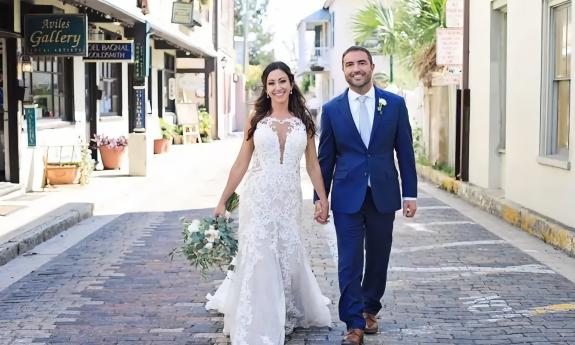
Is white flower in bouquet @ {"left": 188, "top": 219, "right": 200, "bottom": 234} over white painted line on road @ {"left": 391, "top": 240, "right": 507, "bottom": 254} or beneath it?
over

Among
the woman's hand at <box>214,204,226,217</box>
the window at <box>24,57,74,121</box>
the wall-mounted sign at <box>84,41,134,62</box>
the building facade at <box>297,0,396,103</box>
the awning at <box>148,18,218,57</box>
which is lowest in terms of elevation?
the woman's hand at <box>214,204,226,217</box>

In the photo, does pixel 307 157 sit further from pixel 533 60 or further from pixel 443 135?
pixel 443 135

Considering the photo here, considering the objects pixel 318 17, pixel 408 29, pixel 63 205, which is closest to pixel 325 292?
pixel 63 205

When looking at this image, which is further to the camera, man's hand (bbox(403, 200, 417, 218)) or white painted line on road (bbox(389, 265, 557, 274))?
white painted line on road (bbox(389, 265, 557, 274))

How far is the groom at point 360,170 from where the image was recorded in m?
5.64

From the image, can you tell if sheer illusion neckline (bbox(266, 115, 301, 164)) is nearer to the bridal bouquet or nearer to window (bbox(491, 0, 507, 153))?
the bridal bouquet

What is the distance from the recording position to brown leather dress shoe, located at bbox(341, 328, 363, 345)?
557 centimetres

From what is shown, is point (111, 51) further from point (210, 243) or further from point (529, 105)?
point (210, 243)

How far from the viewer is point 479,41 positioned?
14695mm

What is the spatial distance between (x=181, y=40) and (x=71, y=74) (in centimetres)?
704

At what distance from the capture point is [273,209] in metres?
5.76

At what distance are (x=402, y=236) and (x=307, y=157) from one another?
481 centimetres

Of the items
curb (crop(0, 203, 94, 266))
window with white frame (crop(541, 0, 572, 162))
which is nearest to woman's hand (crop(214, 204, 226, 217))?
curb (crop(0, 203, 94, 266))

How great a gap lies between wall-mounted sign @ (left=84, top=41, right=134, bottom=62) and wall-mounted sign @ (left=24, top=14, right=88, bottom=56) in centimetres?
243
